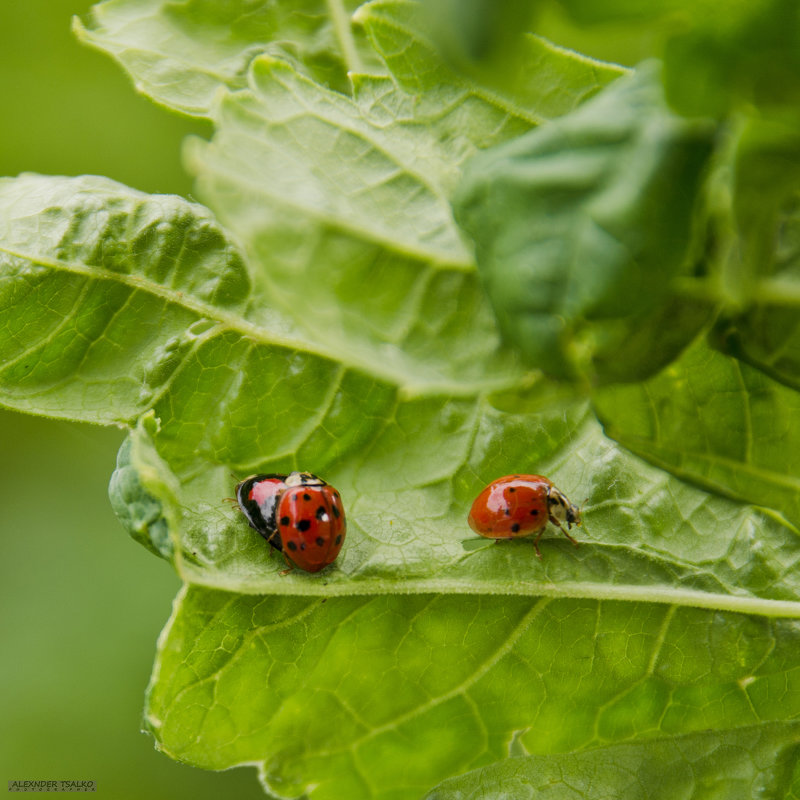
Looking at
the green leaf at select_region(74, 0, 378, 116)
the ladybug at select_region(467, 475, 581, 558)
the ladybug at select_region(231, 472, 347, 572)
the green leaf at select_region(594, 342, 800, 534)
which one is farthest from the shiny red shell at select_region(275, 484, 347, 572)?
the green leaf at select_region(74, 0, 378, 116)

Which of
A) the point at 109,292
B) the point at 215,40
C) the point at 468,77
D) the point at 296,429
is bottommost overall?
the point at 296,429

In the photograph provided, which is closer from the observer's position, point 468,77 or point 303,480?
point 468,77

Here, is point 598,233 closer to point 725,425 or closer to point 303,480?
point 725,425

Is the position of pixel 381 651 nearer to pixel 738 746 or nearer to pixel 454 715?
pixel 454 715

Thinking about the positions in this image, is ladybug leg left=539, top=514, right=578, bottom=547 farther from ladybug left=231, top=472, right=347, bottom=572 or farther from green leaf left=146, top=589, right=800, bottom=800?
ladybug left=231, top=472, right=347, bottom=572

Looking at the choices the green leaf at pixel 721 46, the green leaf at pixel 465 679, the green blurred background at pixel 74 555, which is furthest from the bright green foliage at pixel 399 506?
the green blurred background at pixel 74 555

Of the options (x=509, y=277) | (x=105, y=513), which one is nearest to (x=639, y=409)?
(x=509, y=277)

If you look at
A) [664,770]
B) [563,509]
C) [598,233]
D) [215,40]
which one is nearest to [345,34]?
[215,40]

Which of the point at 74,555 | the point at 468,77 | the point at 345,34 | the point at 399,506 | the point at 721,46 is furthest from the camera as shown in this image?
the point at 74,555
